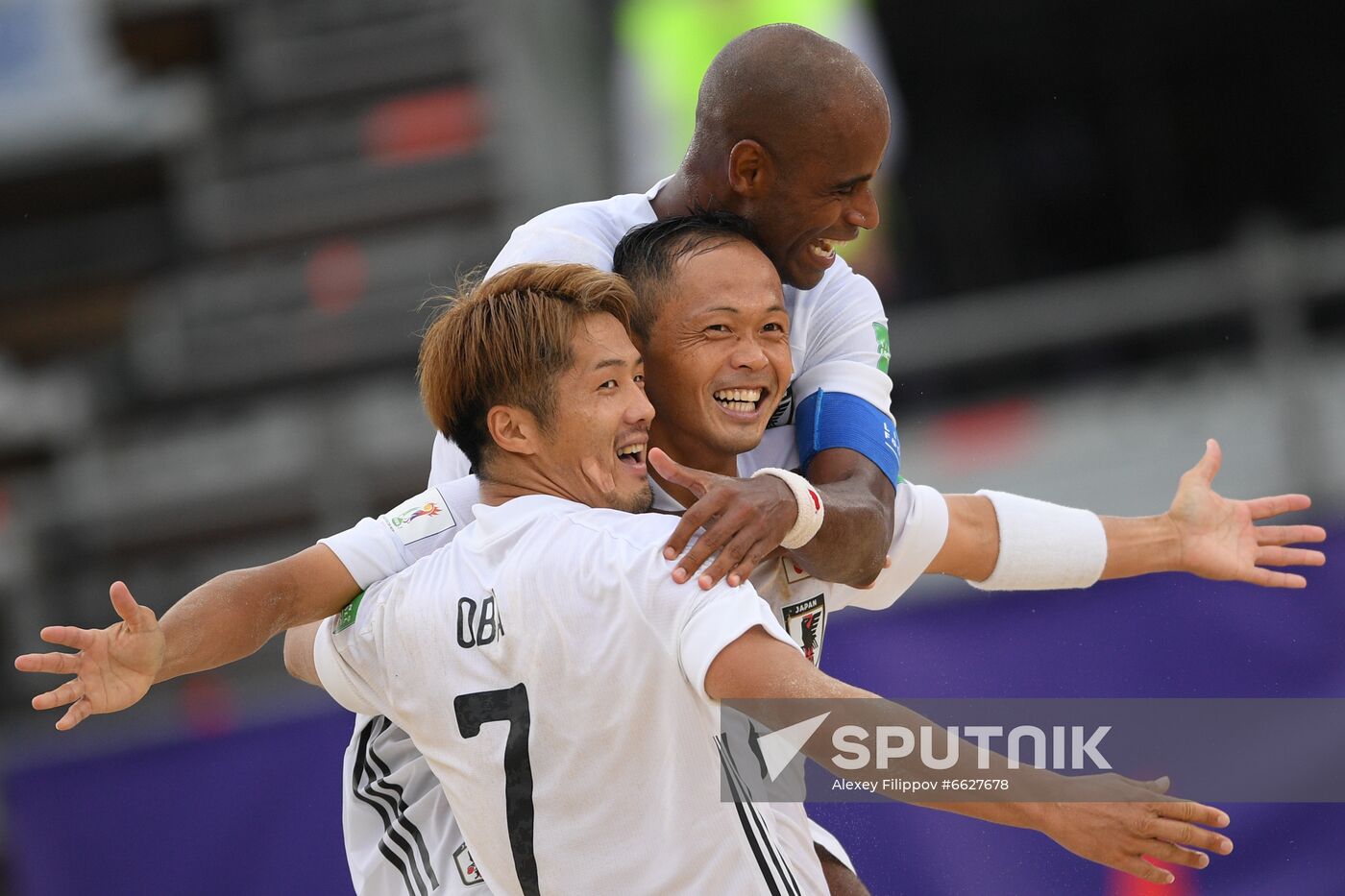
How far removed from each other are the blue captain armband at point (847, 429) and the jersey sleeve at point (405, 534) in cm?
78

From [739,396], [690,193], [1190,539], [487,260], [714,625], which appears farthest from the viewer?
[487,260]

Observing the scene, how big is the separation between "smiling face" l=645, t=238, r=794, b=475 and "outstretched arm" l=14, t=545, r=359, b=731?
784 mm

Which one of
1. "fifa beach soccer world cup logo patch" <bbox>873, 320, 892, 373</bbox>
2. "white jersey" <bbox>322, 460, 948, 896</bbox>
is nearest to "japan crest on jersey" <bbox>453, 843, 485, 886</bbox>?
"white jersey" <bbox>322, 460, 948, 896</bbox>

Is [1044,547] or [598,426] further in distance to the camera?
[1044,547]

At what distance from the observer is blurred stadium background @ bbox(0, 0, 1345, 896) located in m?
6.38

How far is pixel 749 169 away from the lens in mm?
4027

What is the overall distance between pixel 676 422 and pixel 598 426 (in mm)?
443

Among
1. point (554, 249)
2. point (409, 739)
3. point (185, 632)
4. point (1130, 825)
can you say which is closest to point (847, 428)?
point (554, 249)

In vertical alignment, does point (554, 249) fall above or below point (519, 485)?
above

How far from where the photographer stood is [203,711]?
775cm

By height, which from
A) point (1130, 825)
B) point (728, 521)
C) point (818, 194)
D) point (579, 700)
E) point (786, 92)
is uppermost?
point (786, 92)

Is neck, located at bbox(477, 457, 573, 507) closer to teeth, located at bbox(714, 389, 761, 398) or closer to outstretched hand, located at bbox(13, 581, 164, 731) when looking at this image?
teeth, located at bbox(714, 389, 761, 398)

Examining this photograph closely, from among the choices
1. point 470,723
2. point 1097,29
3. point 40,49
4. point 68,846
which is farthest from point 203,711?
point 1097,29

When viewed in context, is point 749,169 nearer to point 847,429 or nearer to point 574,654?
point 847,429
